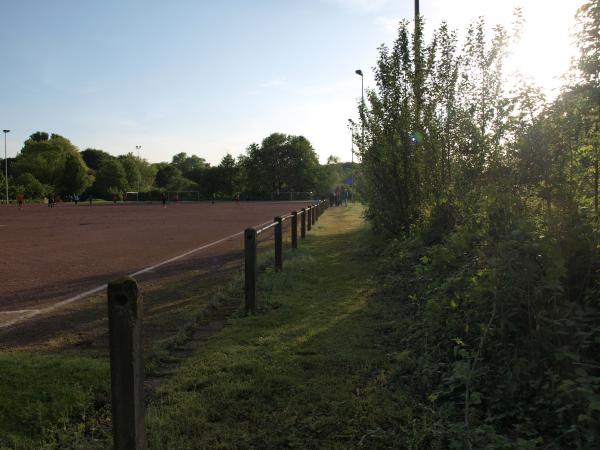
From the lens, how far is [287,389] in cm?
355

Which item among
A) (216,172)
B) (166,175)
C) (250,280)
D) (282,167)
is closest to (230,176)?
(216,172)

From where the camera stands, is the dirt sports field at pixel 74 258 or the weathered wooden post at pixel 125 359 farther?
the dirt sports field at pixel 74 258

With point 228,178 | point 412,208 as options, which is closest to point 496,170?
point 412,208

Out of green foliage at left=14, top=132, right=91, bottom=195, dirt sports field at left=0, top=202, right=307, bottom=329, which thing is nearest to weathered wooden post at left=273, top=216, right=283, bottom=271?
dirt sports field at left=0, top=202, right=307, bottom=329

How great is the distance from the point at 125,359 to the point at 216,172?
3699 inches

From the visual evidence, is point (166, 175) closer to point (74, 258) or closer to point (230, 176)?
point (230, 176)

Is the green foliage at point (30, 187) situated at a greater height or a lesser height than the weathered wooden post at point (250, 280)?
greater

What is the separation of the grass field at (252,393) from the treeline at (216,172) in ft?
262

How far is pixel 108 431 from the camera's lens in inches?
120

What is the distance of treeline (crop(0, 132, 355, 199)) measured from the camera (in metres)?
86.2

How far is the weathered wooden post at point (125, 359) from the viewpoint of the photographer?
231 cm

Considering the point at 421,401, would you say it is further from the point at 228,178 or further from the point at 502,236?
the point at 228,178

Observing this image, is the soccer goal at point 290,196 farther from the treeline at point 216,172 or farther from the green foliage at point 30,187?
the green foliage at point 30,187

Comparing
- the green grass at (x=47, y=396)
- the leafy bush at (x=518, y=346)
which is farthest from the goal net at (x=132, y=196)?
the leafy bush at (x=518, y=346)
